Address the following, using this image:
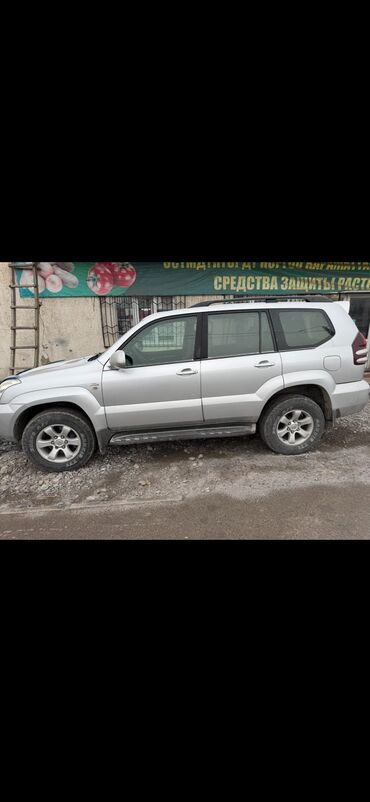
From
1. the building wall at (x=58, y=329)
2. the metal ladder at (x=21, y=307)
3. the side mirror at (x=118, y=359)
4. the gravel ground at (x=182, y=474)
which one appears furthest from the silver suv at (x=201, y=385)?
the building wall at (x=58, y=329)

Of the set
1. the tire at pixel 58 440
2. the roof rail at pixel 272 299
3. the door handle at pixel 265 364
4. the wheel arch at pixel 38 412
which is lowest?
the tire at pixel 58 440

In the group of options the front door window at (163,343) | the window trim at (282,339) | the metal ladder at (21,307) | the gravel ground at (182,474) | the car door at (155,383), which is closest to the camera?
the gravel ground at (182,474)

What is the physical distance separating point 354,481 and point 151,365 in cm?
248

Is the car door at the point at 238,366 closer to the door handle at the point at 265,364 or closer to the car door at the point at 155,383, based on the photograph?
the door handle at the point at 265,364

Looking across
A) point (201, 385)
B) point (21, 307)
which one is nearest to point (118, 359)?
point (201, 385)

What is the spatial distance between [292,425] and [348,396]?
731 millimetres

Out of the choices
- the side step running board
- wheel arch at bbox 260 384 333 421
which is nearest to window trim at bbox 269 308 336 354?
wheel arch at bbox 260 384 333 421

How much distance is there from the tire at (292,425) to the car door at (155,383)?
86cm

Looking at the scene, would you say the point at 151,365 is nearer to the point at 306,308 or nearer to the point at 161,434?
the point at 161,434

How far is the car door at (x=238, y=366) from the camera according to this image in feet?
11.2

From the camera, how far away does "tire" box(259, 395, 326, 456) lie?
359 centimetres

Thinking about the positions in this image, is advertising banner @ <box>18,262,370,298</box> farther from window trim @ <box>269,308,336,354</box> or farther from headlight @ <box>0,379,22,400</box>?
headlight @ <box>0,379,22,400</box>

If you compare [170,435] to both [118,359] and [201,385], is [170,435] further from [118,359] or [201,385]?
[118,359]

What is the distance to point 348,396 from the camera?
3604mm
